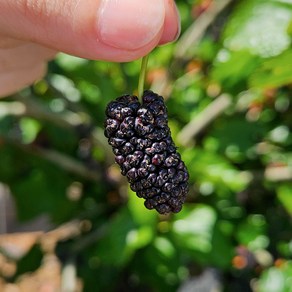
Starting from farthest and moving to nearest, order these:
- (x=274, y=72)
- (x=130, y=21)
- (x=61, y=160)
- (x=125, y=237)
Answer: (x=61, y=160) → (x=125, y=237) → (x=274, y=72) → (x=130, y=21)

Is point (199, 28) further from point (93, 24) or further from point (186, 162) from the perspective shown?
point (93, 24)

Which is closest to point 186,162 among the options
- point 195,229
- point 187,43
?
point 195,229

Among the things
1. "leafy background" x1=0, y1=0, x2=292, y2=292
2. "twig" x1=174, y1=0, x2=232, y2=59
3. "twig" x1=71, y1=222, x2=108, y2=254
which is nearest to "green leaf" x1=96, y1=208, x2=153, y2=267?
"leafy background" x1=0, y1=0, x2=292, y2=292

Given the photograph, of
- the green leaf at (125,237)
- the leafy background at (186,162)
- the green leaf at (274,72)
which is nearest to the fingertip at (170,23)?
the green leaf at (274,72)

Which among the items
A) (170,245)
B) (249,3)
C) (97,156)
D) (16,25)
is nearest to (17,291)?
(97,156)

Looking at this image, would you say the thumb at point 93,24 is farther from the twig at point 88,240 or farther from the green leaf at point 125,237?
the twig at point 88,240

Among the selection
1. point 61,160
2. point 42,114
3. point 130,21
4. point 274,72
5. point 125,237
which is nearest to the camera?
point 130,21

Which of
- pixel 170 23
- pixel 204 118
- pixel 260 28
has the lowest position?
pixel 204 118
